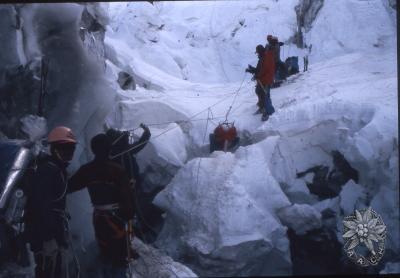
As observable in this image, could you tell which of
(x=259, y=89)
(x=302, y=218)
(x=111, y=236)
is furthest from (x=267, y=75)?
(x=111, y=236)

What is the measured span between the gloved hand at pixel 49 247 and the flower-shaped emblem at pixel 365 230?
2.60 m

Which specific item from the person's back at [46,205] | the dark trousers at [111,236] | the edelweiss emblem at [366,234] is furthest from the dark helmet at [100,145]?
the edelweiss emblem at [366,234]

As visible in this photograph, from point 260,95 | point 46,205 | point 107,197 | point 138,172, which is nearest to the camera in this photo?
point 46,205

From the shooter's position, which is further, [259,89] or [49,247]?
[259,89]

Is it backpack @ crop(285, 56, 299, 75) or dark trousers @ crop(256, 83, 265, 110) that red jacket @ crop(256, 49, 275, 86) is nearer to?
dark trousers @ crop(256, 83, 265, 110)

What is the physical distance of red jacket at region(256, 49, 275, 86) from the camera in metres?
5.47

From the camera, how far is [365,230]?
3832 mm

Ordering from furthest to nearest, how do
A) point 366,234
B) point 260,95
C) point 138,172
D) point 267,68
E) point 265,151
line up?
point 260,95 → point 267,68 → point 265,151 → point 138,172 → point 366,234

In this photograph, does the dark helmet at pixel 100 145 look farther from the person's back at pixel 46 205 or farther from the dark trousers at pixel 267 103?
the dark trousers at pixel 267 103

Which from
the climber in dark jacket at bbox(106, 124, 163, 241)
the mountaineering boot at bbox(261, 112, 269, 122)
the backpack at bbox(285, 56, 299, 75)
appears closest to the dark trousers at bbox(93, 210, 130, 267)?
the climber in dark jacket at bbox(106, 124, 163, 241)

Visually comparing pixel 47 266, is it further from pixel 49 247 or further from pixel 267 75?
pixel 267 75

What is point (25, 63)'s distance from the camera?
464 cm

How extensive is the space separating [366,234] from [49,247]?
9.07 ft

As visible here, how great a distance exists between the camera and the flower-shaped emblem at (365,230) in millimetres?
3799
